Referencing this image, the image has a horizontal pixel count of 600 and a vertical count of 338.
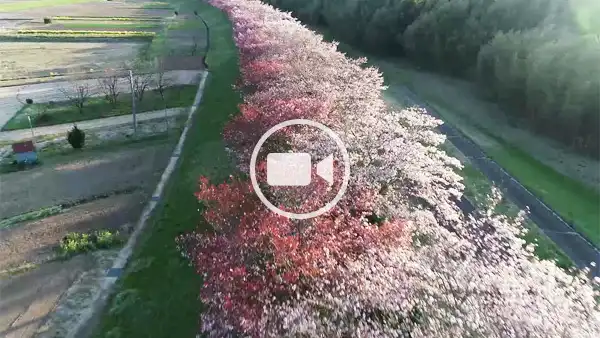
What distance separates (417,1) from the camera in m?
36.9

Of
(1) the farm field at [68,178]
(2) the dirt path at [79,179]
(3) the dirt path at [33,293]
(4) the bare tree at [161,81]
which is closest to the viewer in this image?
(3) the dirt path at [33,293]

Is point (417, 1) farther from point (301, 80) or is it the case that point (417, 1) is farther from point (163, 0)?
point (163, 0)

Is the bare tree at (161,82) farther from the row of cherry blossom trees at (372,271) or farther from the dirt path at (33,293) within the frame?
the row of cherry blossom trees at (372,271)

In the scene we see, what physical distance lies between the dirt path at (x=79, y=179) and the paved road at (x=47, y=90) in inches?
344

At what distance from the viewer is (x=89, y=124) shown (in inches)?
1019

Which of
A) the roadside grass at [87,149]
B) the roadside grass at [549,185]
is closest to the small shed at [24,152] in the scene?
the roadside grass at [87,149]

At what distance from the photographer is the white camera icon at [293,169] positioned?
10743mm

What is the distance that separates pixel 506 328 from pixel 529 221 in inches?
397

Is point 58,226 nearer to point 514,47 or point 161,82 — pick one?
point 161,82

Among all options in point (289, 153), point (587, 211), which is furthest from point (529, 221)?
point (289, 153)

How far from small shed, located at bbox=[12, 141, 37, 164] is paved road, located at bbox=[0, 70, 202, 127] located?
7.35 metres

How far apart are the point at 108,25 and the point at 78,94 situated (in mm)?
29850

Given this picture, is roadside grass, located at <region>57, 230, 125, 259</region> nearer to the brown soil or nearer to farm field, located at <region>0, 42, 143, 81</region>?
the brown soil

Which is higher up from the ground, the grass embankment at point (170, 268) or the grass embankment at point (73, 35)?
the grass embankment at point (170, 268)
